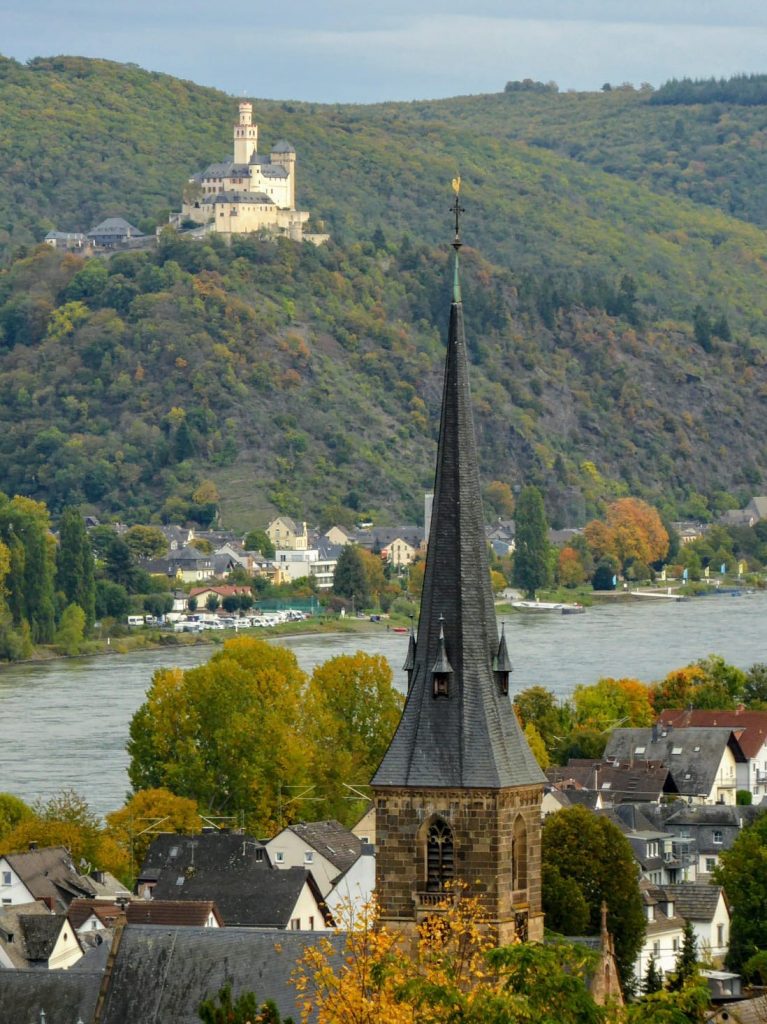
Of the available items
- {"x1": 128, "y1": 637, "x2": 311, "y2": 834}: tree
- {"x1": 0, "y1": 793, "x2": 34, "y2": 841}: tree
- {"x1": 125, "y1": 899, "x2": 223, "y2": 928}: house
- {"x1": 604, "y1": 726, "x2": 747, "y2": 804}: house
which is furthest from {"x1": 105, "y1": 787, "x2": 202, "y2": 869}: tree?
{"x1": 604, "y1": 726, "x2": 747, "y2": 804}: house

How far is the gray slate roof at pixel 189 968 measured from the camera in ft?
112

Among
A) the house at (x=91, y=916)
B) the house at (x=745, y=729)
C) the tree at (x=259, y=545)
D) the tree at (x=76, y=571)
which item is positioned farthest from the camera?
the tree at (x=259, y=545)

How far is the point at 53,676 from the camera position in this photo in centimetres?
13050

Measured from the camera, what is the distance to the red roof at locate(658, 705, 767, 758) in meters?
83.8

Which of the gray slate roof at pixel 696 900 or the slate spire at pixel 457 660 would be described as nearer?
the slate spire at pixel 457 660

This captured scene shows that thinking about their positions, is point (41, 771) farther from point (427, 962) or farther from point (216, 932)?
point (427, 962)

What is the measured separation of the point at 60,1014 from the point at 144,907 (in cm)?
1232

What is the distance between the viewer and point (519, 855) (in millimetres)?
32281

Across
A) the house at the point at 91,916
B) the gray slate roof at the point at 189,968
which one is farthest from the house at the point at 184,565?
the gray slate roof at the point at 189,968

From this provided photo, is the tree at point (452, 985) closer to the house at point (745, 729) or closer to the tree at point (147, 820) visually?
the tree at point (147, 820)

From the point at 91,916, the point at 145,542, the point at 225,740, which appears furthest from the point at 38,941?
the point at 145,542

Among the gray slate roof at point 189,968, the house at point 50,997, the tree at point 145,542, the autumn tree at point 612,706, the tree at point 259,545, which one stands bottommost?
the tree at point 259,545

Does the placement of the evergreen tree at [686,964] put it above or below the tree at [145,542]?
above

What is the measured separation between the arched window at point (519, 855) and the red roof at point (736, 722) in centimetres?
5116
